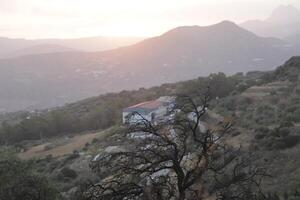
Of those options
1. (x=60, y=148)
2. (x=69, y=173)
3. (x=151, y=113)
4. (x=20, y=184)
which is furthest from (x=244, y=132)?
(x=60, y=148)

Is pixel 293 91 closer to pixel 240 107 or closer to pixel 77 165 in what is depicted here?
pixel 240 107

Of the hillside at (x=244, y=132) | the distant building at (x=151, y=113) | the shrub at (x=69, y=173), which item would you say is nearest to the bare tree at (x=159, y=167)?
the distant building at (x=151, y=113)

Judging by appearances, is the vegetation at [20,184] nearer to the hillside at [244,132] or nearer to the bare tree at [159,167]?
the hillside at [244,132]

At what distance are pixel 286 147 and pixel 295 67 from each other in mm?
37765

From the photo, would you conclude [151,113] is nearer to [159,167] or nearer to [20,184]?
[20,184]

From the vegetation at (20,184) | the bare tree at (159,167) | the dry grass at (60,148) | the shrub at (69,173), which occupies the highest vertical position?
the bare tree at (159,167)

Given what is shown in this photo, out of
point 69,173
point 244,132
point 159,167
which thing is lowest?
point 69,173

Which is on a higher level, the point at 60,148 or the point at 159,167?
the point at 159,167

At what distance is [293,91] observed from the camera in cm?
4509

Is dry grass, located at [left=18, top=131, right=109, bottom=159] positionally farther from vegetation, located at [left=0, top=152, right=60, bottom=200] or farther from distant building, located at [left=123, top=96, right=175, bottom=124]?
vegetation, located at [left=0, top=152, right=60, bottom=200]

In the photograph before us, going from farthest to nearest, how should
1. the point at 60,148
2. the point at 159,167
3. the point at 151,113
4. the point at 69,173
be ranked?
the point at 60,148 → the point at 69,173 → the point at 151,113 → the point at 159,167

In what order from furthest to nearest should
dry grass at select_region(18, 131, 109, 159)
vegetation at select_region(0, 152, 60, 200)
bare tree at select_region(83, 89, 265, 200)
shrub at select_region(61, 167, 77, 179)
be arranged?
dry grass at select_region(18, 131, 109, 159) → shrub at select_region(61, 167, 77, 179) → vegetation at select_region(0, 152, 60, 200) → bare tree at select_region(83, 89, 265, 200)

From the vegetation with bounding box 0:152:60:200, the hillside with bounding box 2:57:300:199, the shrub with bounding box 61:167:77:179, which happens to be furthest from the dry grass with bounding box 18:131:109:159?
the vegetation with bounding box 0:152:60:200

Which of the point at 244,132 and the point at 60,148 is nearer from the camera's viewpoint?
the point at 244,132
